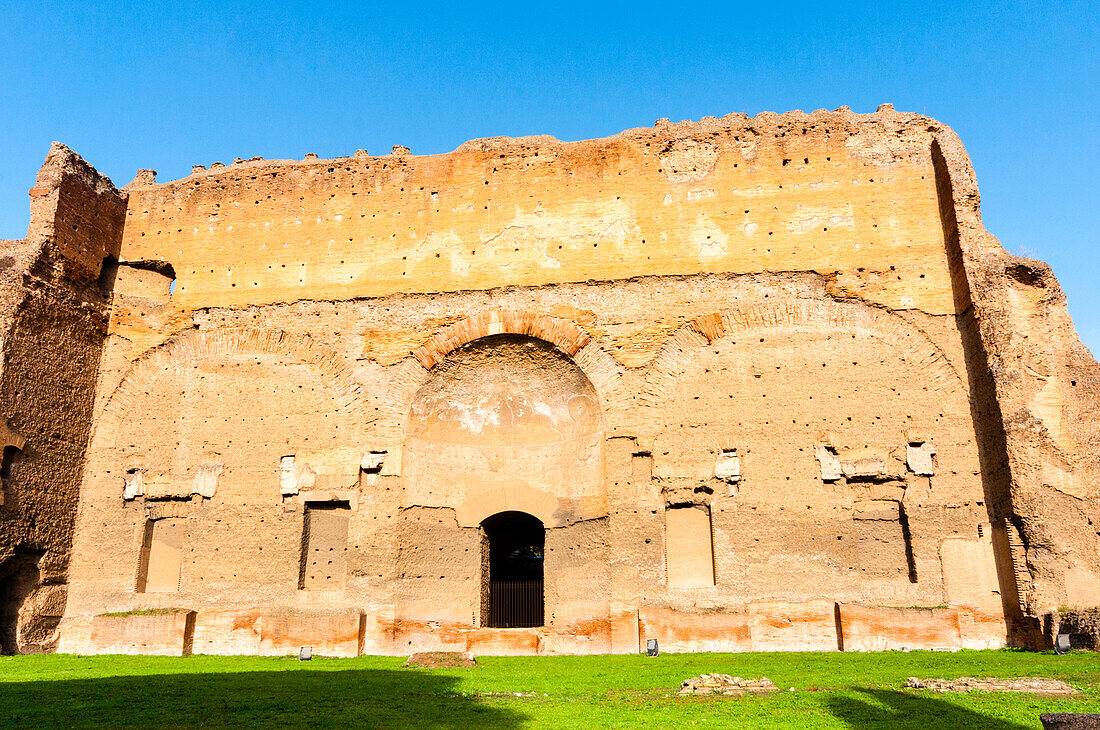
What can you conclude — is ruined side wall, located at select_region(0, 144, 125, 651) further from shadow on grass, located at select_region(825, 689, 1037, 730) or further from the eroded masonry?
shadow on grass, located at select_region(825, 689, 1037, 730)

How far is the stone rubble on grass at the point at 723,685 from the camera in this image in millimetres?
6992

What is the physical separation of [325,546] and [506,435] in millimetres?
3152

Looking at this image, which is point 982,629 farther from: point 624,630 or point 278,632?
point 278,632

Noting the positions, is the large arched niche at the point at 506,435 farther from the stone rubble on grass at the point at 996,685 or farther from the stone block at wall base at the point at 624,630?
the stone rubble on grass at the point at 996,685

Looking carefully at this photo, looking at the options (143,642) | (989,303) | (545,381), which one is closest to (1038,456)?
(989,303)

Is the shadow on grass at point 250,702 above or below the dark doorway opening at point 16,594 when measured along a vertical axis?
below

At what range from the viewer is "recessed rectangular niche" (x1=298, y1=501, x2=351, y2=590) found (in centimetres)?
1191

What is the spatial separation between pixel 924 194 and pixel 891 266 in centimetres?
131

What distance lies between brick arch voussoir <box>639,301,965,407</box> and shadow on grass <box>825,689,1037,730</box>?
224 inches

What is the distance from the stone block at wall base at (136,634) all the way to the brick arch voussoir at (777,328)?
7.16m

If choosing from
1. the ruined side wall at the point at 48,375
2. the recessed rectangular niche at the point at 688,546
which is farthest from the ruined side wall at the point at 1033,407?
the ruined side wall at the point at 48,375

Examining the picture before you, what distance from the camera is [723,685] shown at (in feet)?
23.4

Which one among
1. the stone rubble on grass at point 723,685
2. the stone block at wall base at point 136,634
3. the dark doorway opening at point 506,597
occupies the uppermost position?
the dark doorway opening at point 506,597

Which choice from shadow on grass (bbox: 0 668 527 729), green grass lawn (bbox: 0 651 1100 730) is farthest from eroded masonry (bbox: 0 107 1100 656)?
shadow on grass (bbox: 0 668 527 729)
